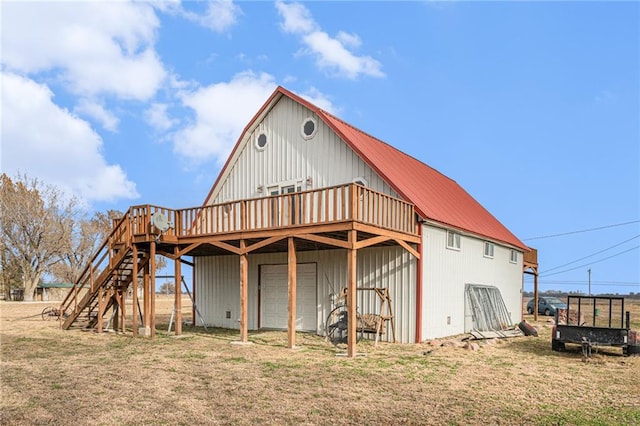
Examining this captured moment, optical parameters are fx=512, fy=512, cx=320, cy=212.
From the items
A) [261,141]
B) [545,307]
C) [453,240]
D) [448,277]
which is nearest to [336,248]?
[448,277]

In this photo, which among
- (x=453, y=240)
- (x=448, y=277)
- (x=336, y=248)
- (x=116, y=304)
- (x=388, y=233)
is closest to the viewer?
(x=388, y=233)

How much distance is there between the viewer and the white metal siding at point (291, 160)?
17266mm

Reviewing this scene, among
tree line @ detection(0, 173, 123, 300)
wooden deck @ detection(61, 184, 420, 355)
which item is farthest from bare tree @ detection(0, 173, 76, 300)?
wooden deck @ detection(61, 184, 420, 355)

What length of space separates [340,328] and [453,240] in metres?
5.60

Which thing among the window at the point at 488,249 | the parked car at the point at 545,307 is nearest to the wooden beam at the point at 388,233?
the window at the point at 488,249

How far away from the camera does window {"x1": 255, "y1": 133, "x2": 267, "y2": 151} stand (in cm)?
1967

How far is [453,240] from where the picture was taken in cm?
1798

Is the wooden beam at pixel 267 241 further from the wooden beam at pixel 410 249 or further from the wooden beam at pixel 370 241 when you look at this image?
the wooden beam at pixel 410 249

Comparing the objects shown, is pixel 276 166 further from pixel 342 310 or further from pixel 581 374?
pixel 581 374

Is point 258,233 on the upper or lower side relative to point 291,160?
lower

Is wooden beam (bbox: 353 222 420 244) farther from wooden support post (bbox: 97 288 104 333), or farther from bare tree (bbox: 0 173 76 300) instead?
bare tree (bbox: 0 173 76 300)

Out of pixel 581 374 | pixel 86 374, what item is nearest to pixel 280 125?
pixel 86 374

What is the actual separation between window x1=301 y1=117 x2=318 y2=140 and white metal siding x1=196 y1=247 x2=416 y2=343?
4155mm

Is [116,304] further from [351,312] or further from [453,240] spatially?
[453,240]
